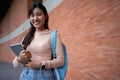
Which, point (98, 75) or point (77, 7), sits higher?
point (77, 7)

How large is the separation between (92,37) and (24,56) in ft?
10.4

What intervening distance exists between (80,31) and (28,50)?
3745mm

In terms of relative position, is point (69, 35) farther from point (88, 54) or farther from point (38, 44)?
point (38, 44)

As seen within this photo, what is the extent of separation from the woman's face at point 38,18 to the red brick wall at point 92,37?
2088 millimetres

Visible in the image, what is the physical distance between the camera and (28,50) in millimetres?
2008

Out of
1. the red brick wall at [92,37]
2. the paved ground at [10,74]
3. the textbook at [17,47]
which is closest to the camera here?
the textbook at [17,47]

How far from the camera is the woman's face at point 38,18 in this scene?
6.95ft

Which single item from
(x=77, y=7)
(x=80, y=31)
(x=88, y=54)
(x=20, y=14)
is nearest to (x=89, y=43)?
(x=88, y=54)

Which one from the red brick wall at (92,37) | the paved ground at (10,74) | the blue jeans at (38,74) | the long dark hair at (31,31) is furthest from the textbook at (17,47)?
the paved ground at (10,74)

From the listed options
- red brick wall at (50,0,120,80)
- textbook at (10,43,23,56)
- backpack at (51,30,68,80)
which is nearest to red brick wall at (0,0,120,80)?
red brick wall at (50,0,120,80)

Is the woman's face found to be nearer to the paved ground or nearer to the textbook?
the textbook

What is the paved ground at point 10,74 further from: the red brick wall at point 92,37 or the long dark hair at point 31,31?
the long dark hair at point 31,31

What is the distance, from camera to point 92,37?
496cm

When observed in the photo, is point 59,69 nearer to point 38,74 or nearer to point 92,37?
point 38,74
